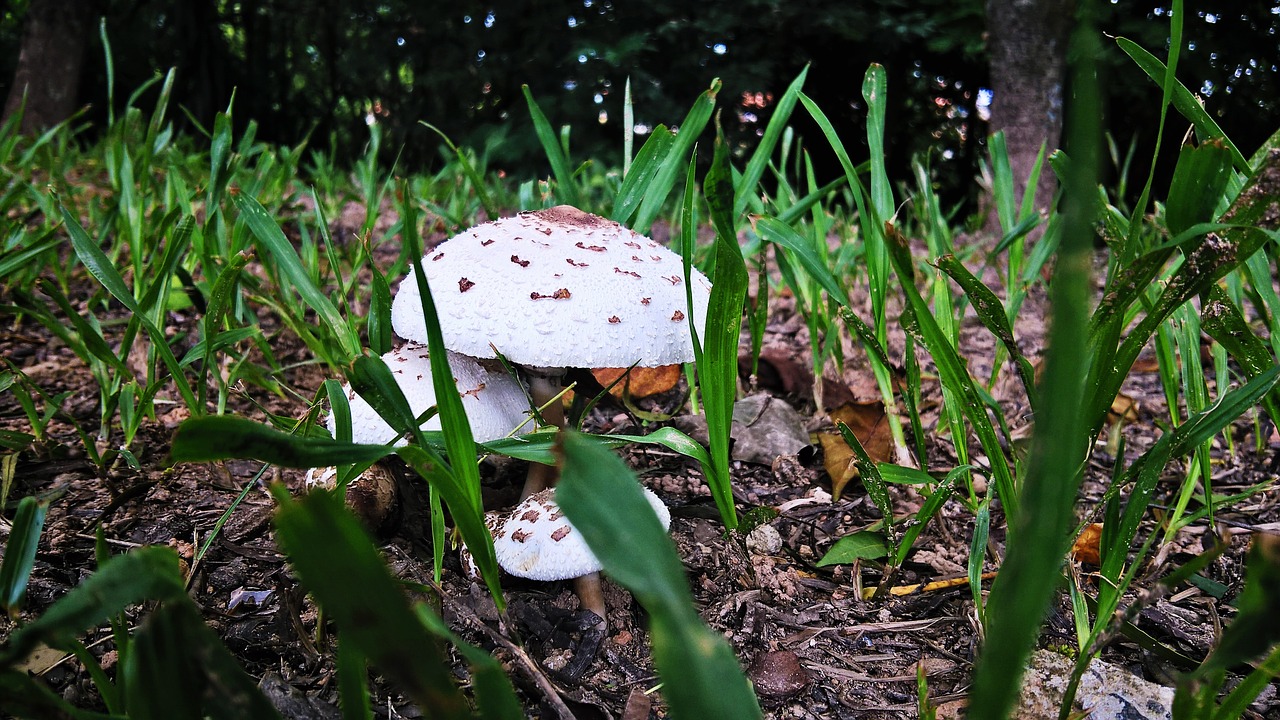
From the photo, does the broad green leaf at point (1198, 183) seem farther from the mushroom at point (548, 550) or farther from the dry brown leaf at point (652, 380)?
the dry brown leaf at point (652, 380)

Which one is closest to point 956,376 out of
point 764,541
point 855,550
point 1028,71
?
point 855,550

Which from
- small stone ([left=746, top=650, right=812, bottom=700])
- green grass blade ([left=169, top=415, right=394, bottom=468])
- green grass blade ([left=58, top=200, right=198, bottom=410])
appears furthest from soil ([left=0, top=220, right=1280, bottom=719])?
green grass blade ([left=169, top=415, right=394, bottom=468])

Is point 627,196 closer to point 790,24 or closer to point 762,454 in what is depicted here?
point 762,454

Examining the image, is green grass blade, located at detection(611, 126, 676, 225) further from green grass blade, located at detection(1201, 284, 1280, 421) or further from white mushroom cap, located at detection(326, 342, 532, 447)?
green grass blade, located at detection(1201, 284, 1280, 421)

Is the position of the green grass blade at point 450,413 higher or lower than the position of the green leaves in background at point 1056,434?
lower

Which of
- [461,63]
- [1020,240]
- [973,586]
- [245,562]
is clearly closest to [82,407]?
[245,562]

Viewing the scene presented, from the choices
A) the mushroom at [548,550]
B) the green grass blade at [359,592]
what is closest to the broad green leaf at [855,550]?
the mushroom at [548,550]

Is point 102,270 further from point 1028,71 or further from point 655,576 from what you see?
point 1028,71
